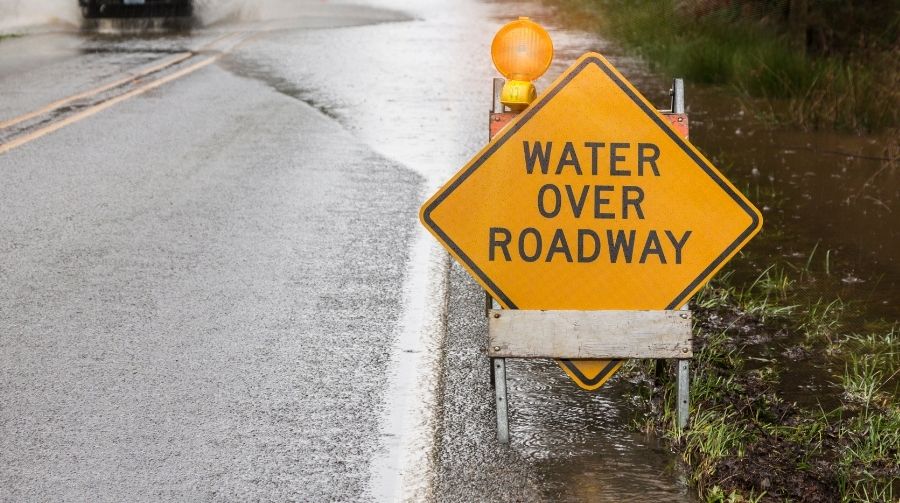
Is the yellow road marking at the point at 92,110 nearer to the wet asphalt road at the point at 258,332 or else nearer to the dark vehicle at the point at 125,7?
the wet asphalt road at the point at 258,332

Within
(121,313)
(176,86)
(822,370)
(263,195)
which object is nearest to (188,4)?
(176,86)

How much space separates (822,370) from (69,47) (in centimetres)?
1455

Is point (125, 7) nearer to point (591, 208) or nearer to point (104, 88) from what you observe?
point (104, 88)

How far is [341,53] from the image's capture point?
57.9 feet

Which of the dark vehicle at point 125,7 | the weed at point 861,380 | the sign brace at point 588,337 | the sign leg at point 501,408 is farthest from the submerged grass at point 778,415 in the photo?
the dark vehicle at point 125,7

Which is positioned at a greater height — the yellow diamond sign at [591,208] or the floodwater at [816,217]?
the yellow diamond sign at [591,208]

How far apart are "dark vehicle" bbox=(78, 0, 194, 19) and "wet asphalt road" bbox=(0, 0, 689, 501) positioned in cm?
1001

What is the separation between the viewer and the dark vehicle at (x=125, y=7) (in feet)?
72.4

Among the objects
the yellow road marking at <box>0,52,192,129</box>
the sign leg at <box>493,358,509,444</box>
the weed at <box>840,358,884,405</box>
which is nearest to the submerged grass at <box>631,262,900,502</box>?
the weed at <box>840,358,884,405</box>

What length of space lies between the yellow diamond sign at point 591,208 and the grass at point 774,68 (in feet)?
22.8

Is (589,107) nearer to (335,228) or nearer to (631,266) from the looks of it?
(631,266)

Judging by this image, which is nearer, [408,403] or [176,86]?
[408,403]

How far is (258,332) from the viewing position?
237 inches

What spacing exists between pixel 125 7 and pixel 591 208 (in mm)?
18796
